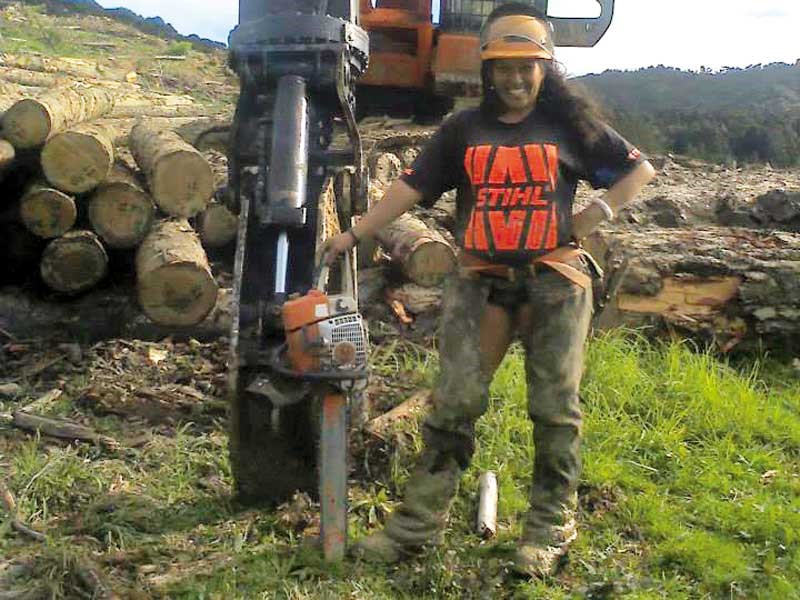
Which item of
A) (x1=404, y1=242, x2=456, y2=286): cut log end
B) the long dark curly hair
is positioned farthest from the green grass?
the long dark curly hair

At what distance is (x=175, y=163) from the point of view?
19.2 feet

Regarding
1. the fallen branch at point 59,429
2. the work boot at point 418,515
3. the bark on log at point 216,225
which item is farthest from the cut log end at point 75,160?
the work boot at point 418,515

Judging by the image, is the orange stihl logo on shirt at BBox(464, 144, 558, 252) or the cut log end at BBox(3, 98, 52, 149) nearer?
the orange stihl logo on shirt at BBox(464, 144, 558, 252)

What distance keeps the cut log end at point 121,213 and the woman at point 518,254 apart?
98.4 inches

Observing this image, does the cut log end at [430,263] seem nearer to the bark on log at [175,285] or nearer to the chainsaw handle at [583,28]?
the bark on log at [175,285]

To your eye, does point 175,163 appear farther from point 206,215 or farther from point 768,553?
point 768,553

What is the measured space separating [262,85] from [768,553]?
8.07 feet

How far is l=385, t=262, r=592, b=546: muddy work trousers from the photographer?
336 cm

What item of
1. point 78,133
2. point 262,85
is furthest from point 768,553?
point 78,133

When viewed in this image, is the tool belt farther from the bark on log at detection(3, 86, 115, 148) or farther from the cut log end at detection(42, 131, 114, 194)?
the bark on log at detection(3, 86, 115, 148)

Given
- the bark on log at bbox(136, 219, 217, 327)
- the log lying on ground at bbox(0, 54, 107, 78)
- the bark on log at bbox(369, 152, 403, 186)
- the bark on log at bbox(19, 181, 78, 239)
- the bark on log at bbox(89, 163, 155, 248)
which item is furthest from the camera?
the log lying on ground at bbox(0, 54, 107, 78)

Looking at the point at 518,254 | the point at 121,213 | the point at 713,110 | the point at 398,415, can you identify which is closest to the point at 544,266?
the point at 518,254

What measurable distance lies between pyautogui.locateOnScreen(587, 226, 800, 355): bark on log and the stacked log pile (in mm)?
2157

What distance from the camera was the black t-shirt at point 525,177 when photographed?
3.28m
